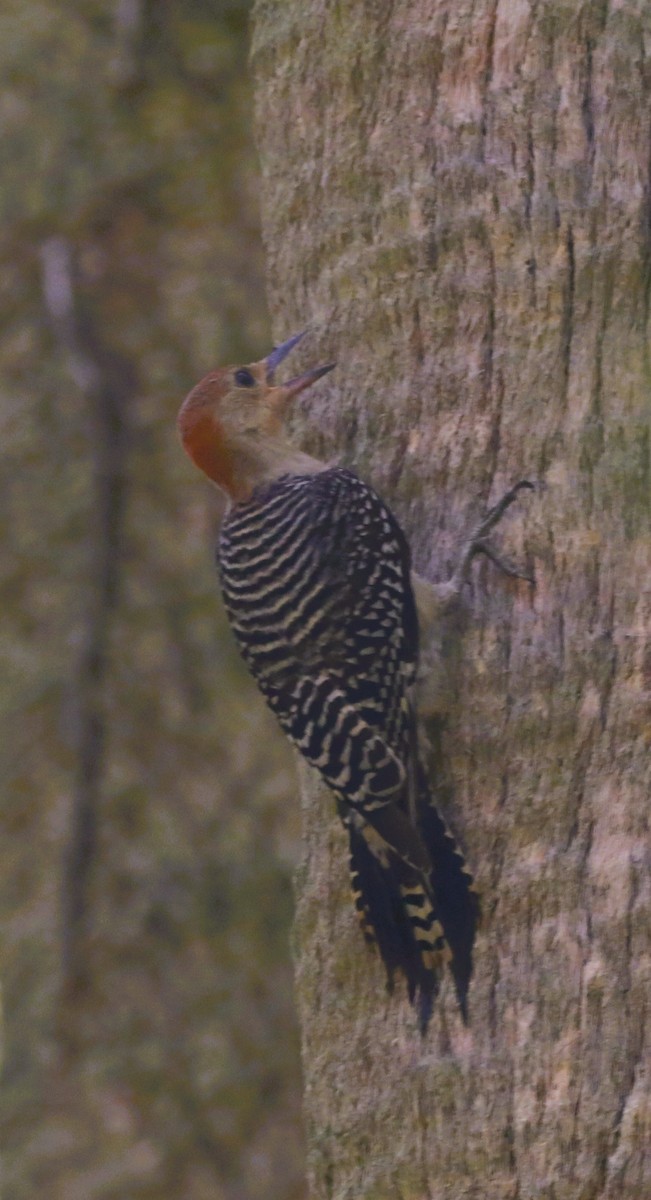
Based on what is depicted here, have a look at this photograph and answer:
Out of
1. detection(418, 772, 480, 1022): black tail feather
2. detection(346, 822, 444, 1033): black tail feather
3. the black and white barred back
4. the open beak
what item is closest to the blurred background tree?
the open beak

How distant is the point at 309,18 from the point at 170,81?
Result: 191 centimetres

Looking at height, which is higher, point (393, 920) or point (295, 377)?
point (295, 377)

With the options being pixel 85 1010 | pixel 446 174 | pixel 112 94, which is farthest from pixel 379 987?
pixel 112 94

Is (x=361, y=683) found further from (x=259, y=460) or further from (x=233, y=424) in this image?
(x=233, y=424)

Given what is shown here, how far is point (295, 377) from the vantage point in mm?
3930

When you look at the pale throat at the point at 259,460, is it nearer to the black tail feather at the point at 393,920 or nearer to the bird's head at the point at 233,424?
the bird's head at the point at 233,424

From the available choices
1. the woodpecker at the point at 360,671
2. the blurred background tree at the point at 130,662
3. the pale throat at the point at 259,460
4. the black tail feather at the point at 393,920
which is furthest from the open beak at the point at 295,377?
the blurred background tree at the point at 130,662

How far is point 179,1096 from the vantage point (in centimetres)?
514

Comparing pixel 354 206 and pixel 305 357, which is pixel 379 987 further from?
pixel 354 206

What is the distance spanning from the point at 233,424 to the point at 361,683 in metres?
0.96

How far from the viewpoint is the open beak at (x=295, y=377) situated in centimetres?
379

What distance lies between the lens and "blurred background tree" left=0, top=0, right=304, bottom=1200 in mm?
5168

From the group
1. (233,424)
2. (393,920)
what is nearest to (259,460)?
(233,424)

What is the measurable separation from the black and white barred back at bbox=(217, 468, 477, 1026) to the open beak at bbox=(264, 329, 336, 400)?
22 cm
